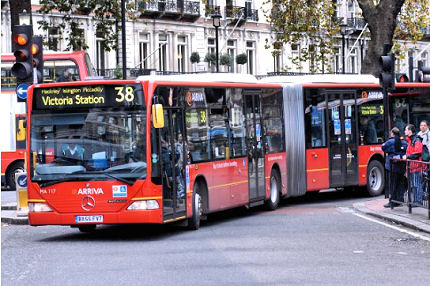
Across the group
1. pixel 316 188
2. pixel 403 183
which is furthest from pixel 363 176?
pixel 403 183

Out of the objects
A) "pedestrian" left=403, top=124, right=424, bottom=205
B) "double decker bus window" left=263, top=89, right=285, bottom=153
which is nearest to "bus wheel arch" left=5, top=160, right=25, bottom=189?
"double decker bus window" left=263, top=89, right=285, bottom=153

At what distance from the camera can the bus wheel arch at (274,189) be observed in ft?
78.1

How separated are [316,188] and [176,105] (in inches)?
338

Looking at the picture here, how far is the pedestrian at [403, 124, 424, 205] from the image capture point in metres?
19.9

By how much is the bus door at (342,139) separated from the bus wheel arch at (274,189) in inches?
Result: 100

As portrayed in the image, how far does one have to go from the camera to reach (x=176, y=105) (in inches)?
729

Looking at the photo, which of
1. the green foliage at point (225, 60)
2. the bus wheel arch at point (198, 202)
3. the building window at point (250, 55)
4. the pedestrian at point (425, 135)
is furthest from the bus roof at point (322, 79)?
the building window at point (250, 55)

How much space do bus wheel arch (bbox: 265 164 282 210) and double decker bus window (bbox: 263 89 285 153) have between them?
47cm

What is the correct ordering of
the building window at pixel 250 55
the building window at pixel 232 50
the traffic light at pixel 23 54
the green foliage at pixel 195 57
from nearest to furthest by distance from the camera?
the traffic light at pixel 23 54 < the green foliage at pixel 195 57 < the building window at pixel 232 50 < the building window at pixel 250 55

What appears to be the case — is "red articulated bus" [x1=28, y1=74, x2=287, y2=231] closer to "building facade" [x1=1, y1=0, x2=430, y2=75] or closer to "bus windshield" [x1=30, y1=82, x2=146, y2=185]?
"bus windshield" [x1=30, y1=82, x2=146, y2=185]

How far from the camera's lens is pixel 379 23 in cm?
3641

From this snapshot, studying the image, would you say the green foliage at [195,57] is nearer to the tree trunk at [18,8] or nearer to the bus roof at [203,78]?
the tree trunk at [18,8]

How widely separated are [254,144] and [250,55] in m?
47.0

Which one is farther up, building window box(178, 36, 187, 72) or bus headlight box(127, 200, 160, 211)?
building window box(178, 36, 187, 72)
